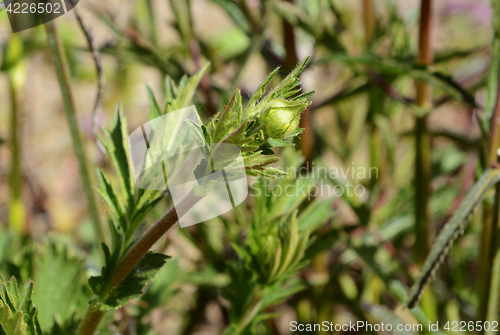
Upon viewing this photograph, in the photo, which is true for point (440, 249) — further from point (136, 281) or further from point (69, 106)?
point (69, 106)

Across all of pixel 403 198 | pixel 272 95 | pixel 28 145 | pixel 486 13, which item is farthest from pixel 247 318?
pixel 28 145

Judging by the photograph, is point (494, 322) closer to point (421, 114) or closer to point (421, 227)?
point (421, 227)

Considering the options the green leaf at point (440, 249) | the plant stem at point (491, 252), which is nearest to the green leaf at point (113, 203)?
the green leaf at point (440, 249)

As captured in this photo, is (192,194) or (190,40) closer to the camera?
(192,194)

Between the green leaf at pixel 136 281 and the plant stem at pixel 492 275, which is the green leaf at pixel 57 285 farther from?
the plant stem at pixel 492 275

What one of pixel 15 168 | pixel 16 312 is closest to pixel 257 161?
pixel 16 312

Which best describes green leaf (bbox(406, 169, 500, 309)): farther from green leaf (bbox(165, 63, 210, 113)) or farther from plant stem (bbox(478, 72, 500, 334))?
green leaf (bbox(165, 63, 210, 113))
